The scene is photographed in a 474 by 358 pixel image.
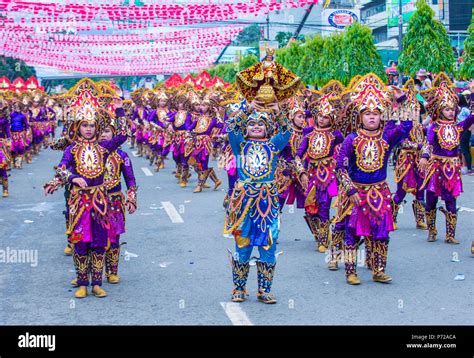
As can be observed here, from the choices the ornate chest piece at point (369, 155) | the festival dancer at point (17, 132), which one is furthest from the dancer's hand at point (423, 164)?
the festival dancer at point (17, 132)

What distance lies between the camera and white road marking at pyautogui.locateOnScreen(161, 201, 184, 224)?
46.6 feet

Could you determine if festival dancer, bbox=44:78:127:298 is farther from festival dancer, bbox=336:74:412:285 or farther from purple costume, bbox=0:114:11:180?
purple costume, bbox=0:114:11:180

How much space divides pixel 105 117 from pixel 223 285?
2241 mm

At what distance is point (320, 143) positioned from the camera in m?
11.2

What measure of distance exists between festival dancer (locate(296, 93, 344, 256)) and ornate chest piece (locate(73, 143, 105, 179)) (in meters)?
3.15

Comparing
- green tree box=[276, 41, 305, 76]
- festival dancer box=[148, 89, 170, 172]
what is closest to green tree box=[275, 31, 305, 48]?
green tree box=[276, 41, 305, 76]

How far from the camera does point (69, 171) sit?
8.76 meters

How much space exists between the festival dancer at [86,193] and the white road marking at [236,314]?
142 cm

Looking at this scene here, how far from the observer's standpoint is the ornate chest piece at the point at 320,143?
36.7ft

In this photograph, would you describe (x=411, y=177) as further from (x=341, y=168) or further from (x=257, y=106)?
(x=257, y=106)

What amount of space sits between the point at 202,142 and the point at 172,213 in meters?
3.79

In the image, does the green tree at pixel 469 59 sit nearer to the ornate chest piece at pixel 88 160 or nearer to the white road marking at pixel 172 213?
the white road marking at pixel 172 213

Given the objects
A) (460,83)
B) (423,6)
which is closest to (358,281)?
(460,83)
